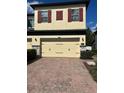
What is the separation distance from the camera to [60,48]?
63.4ft

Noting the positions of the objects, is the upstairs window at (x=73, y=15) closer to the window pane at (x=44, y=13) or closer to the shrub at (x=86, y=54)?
the window pane at (x=44, y=13)

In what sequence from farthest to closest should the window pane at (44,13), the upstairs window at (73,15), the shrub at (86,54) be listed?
the window pane at (44,13), the upstairs window at (73,15), the shrub at (86,54)

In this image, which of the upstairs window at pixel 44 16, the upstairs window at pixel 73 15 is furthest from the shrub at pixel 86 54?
the upstairs window at pixel 44 16

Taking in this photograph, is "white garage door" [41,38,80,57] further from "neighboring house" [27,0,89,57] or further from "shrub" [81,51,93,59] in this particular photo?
"shrub" [81,51,93,59]

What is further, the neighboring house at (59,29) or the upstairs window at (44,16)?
the upstairs window at (44,16)

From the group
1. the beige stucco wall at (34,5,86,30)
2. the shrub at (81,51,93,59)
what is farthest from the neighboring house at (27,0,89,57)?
the shrub at (81,51,93,59)

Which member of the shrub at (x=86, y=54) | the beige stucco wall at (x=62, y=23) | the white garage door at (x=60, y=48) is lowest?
the shrub at (x=86, y=54)

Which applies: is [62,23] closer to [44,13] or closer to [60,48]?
[44,13]

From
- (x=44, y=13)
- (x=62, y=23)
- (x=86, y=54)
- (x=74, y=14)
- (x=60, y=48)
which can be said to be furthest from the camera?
(x=44, y=13)

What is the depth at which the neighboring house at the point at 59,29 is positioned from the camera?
61.7 ft

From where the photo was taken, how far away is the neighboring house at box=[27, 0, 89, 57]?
18812mm

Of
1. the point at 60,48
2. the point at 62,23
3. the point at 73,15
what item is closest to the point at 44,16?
the point at 62,23

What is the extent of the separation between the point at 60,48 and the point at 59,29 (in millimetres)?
2226
